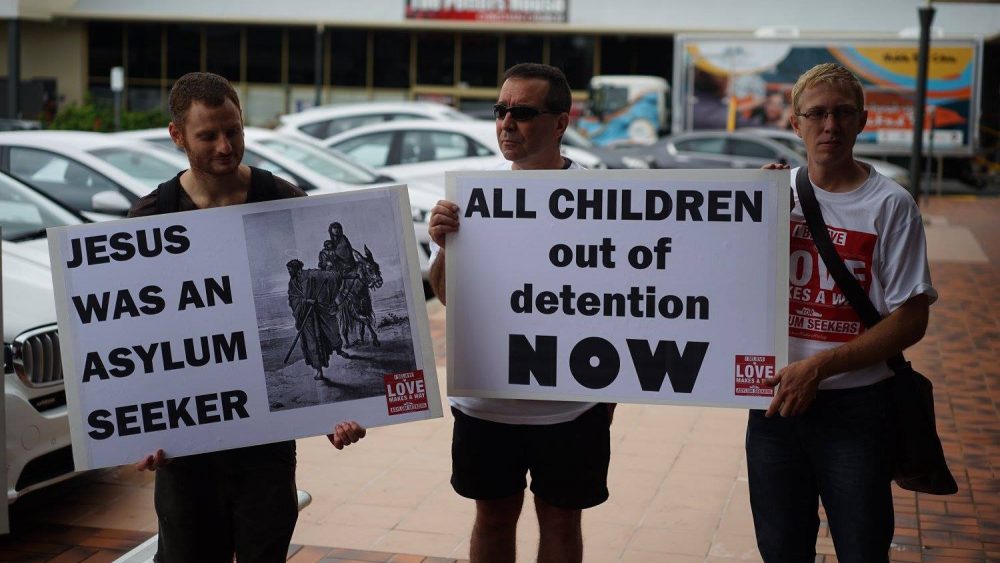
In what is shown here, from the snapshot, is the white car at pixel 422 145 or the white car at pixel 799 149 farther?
the white car at pixel 799 149

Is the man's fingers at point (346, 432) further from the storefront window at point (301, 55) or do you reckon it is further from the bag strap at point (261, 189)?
the storefront window at point (301, 55)

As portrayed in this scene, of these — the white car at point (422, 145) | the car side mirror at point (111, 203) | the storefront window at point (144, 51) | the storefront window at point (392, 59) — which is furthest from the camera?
the storefront window at point (144, 51)

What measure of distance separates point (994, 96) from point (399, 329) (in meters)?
37.0

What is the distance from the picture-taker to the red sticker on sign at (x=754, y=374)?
349 cm

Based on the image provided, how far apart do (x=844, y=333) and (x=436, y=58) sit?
125ft

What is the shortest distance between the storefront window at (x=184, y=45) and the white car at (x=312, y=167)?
29649mm

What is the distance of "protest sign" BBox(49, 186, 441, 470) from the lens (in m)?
3.51

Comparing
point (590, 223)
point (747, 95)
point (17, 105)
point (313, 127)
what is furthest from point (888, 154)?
point (590, 223)

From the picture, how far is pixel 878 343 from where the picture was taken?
3285mm

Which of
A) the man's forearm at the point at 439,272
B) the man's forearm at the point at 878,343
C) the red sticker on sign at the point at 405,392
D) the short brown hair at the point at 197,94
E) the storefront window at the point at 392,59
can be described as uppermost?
the storefront window at the point at 392,59

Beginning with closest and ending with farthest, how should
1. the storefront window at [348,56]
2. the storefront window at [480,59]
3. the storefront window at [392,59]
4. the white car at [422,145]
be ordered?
the white car at [422,145] → the storefront window at [480,59] → the storefront window at [392,59] → the storefront window at [348,56]

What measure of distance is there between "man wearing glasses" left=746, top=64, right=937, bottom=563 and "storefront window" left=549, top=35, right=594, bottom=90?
119 ft

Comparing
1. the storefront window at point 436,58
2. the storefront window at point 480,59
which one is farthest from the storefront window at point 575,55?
the storefront window at point 436,58

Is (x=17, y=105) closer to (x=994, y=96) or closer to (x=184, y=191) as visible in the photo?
(x=994, y=96)
